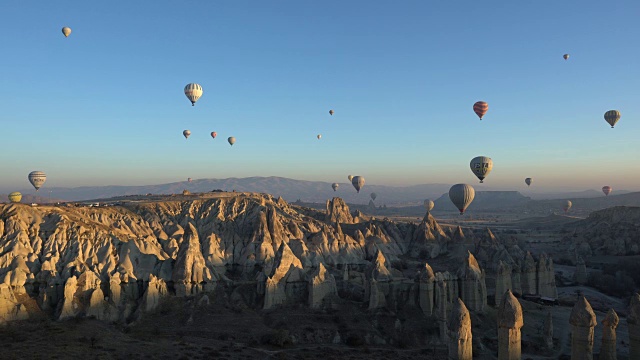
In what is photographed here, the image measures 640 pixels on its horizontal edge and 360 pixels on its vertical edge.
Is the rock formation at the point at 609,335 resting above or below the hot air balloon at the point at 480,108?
below

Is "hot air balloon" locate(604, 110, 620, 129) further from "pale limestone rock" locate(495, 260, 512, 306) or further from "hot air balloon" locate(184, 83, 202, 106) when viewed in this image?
"hot air balloon" locate(184, 83, 202, 106)

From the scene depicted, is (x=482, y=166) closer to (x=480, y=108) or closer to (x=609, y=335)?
(x=480, y=108)

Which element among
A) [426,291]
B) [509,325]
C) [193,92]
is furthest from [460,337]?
[193,92]

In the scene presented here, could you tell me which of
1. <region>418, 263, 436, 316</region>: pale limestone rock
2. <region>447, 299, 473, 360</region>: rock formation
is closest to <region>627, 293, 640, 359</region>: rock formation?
<region>447, 299, 473, 360</region>: rock formation

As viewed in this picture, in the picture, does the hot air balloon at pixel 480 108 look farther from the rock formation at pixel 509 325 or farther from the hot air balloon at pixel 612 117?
the rock formation at pixel 509 325

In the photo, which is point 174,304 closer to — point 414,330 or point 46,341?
point 46,341

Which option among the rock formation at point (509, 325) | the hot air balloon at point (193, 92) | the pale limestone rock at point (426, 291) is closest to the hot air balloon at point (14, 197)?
the hot air balloon at point (193, 92)
